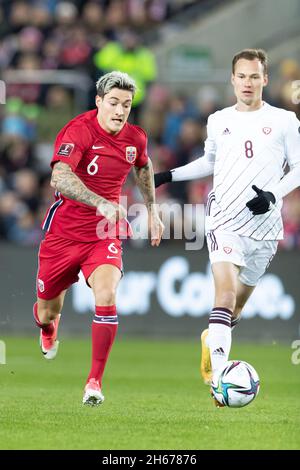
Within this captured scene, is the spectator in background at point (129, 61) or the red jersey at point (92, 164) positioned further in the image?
the spectator in background at point (129, 61)

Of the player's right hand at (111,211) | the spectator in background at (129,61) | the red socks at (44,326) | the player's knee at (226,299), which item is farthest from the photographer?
the spectator in background at (129,61)

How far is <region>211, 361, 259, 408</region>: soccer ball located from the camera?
27.7ft

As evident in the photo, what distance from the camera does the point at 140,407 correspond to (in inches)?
368

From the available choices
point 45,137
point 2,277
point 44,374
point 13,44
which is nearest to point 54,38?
point 13,44

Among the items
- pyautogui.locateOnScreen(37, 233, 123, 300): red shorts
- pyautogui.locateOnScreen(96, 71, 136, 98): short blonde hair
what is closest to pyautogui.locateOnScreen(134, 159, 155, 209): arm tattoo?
pyautogui.locateOnScreen(37, 233, 123, 300): red shorts

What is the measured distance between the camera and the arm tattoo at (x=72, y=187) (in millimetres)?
8938

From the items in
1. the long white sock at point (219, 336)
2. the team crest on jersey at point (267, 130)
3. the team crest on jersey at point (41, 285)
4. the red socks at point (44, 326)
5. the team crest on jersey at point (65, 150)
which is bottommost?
the long white sock at point (219, 336)

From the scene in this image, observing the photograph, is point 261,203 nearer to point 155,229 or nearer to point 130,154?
point 155,229

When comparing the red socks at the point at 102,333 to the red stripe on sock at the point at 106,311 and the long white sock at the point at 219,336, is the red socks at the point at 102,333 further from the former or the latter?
the long white sock at the point at 219,336

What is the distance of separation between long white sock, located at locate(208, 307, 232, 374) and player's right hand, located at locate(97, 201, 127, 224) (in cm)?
101

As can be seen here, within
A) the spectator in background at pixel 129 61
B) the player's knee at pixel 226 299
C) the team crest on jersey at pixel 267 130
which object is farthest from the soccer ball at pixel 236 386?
the spectator in background at pixel 129 61

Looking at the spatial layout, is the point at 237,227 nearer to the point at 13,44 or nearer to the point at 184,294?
the point at 184,294

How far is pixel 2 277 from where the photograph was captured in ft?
55.1
